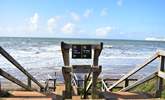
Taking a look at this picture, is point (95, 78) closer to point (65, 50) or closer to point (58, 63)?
point (65, 50)

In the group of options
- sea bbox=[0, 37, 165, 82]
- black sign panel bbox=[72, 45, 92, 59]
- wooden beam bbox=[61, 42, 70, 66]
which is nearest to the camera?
wooden beam bbox=[61, 42, 70, 66]

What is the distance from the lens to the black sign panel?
6.86m

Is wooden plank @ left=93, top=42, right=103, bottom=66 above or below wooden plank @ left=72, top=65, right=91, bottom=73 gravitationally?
above

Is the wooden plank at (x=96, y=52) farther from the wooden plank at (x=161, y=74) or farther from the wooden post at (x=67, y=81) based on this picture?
the wooden plank at (x=161, y=74)

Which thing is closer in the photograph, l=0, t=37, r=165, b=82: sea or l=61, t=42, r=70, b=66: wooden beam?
l=61, t=42, r=70, b=66: wooden beam

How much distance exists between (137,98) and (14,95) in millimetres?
2862

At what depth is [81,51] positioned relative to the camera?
6887 millimetres

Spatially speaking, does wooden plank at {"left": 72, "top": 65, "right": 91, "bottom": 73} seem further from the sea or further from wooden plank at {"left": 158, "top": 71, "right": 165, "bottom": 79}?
wooden plank at {"left": 158, "top": 71, "right": 165, "bottom": 79}

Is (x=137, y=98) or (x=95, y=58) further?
(x=137, y=98)

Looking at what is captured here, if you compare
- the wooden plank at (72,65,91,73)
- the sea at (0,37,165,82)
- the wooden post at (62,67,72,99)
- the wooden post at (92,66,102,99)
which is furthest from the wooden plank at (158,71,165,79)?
the wooden post at (62,67,72,99)

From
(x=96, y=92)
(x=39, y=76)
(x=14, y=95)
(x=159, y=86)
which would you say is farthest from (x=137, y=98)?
(x=39, y=76)

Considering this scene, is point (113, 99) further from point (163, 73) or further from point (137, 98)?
point (163, 73)

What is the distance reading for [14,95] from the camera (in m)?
7.59

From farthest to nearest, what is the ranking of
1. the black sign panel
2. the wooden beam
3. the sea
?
the sea
the black sign panel
the wooden beam
